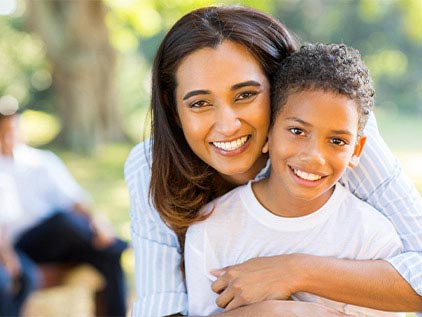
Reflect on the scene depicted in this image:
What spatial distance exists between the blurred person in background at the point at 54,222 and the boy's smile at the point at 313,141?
2.27 meters

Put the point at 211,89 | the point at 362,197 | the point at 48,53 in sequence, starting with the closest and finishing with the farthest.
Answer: the point at 211,89, the point at 362,197, the point at 48,53

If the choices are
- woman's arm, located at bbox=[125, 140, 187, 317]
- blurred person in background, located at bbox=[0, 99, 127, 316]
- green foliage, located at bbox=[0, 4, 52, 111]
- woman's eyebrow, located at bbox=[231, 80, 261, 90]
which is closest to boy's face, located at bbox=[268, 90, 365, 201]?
woman's eyebrow, located at bbox=[231, 80, 261, 90]

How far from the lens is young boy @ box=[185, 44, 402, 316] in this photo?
1.62m

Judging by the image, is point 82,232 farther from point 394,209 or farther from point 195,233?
point 394,209

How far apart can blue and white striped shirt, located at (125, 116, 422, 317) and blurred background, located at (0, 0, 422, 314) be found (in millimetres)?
1698

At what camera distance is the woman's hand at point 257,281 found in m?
1.66

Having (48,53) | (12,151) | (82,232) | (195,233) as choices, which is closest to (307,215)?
(195,233)

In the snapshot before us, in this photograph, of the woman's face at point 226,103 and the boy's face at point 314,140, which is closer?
the boy's face at point 314,140

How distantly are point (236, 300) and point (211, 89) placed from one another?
538mm

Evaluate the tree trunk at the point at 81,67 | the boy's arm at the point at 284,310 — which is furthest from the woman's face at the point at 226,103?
the tree trunk at the point at 81,67

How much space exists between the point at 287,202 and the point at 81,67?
23.5 feet

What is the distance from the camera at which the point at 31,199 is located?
149 inches

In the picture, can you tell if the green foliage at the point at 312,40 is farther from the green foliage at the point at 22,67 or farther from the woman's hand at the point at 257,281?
the woman's hand at the point at 257,281

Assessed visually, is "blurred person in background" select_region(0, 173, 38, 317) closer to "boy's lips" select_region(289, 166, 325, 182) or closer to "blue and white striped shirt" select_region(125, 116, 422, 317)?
"blue and white striped shirt" select_region(125, 116, 422, 317)
